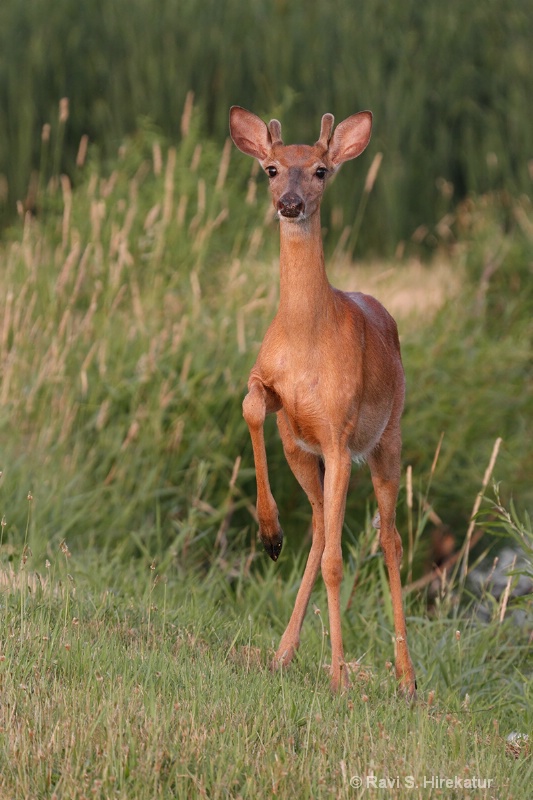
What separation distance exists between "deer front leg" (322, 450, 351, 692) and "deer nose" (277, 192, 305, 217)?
0.85 meters

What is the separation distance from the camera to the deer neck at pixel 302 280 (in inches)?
176

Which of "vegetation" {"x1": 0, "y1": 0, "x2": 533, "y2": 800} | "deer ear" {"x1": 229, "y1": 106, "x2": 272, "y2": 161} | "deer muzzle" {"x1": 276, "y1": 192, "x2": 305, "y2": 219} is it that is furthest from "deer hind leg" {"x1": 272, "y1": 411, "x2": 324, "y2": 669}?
"deer ear" {"x1": 229, "y1": 106, "x2": 272, "y2": 161}

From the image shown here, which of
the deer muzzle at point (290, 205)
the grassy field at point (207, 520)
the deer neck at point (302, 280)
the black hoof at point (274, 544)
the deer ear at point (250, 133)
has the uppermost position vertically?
the deer ear at point (250, 133)

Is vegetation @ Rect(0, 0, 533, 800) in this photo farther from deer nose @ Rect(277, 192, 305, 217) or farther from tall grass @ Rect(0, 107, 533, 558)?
deer nose @ Rect(277, 192, 305, 217)

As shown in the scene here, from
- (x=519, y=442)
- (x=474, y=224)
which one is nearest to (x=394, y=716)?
(x=519, y=442)

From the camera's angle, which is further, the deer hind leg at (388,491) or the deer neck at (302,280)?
the deer hind leg at (388,491)

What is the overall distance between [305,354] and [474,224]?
7.29 metres

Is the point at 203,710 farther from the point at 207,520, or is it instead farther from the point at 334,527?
the point at 207,520

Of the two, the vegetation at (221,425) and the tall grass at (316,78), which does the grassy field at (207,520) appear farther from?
the tall grass at (316,78)

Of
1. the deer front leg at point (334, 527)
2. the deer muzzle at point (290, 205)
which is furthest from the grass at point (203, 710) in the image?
the deer muzzle at point (290, 205)

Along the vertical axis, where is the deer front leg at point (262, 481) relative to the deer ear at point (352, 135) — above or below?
below

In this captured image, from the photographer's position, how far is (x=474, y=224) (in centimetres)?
1142

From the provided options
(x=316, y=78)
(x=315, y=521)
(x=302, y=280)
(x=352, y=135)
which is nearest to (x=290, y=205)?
(x=302, y=280)

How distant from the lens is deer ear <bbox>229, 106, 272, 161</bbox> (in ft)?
15.4
